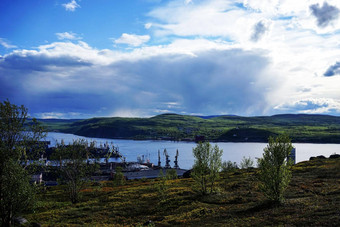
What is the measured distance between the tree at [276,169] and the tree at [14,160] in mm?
32421

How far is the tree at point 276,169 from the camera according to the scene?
130 ft

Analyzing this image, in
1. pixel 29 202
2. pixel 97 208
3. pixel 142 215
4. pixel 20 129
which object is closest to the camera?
pixel 29 202

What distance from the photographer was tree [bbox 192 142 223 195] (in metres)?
53.9

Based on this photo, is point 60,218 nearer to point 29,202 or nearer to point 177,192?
point 29,202

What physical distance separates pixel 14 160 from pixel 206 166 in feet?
112

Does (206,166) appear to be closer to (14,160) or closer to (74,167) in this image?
(74,167)

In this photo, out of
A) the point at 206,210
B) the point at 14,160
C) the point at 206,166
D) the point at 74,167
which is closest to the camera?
the point at 14,160

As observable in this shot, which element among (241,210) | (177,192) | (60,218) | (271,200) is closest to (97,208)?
(60,218)

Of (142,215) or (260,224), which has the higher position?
(260,224)

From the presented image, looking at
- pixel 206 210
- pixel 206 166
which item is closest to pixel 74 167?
pixel 206 166

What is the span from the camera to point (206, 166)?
54250 mm

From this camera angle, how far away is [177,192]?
59719 mm

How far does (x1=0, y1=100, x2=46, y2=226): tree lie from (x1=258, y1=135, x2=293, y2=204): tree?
32421mm

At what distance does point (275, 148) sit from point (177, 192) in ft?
86.6
